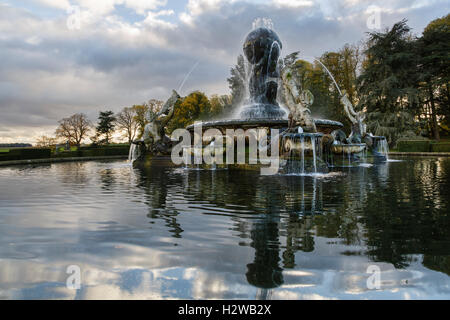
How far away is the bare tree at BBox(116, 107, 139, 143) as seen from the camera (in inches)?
2221

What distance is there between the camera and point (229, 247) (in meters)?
3.28

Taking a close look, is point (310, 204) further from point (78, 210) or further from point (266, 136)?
point (266, 136)

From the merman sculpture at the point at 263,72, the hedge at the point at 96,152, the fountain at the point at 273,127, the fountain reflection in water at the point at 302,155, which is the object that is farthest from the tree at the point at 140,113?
the fountain reflection in water at the point at 302,155

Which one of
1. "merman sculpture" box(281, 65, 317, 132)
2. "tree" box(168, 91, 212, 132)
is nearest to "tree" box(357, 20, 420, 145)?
"tree" box(168, 91, 212, 132)

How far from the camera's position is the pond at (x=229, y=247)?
2.39m

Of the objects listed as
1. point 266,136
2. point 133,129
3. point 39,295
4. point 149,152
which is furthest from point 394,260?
point 133,129

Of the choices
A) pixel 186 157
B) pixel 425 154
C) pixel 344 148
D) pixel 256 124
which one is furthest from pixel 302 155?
pixel 425 154

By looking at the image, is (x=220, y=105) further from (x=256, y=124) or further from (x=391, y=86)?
(x=256, y=124)

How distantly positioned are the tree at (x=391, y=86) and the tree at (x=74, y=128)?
143 ft

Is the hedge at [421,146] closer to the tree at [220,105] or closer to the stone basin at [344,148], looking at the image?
the stone basin at [344,148]

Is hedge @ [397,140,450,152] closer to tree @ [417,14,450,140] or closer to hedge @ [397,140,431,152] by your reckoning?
hedge @ [397,140,431,152]

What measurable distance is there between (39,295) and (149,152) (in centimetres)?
1487

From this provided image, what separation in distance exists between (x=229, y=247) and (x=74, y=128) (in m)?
53.7

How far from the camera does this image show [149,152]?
1686 centimetres
